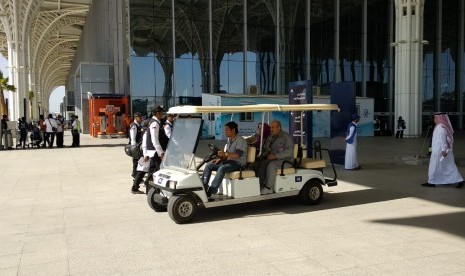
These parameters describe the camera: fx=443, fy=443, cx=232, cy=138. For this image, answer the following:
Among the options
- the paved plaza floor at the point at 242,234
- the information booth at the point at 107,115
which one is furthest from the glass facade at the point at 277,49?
the paved plaza floor at the point at 242,234

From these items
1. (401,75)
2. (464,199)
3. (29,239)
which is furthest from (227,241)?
(401,75)

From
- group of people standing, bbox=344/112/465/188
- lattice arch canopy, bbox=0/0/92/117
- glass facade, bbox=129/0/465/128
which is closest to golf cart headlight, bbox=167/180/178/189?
group of people standing, bbox=344/112/465/188

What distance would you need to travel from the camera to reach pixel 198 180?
22.9ft

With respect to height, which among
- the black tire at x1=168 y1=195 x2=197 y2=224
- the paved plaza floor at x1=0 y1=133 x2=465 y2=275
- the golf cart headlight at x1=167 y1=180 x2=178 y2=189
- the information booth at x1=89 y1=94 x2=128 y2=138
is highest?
the information booth at x1=89 y1=94 x2=128 y2=138

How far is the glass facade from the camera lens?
106 ft

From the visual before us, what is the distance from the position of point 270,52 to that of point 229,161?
97.6 ft

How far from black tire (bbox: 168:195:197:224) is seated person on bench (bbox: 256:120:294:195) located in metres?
1.36

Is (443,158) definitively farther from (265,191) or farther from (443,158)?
(265,191)

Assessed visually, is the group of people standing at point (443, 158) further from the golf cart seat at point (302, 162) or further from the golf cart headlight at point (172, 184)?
the golf cart headlight at point (172, 184)

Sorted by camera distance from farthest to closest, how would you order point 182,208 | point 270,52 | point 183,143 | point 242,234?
point 270,52, point 183,143, point 182,208, point 242,234

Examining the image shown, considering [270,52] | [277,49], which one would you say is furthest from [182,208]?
[277,49]

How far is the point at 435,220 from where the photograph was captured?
267 inches

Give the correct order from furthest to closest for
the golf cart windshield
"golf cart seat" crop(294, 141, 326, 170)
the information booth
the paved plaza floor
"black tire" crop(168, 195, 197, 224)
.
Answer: the information booth
"golf cart seat" crop(294, 141, 326, 170)
the golf cart windshield
"black tire" crop(168, 195, 197, 224)
the paved plaza floor

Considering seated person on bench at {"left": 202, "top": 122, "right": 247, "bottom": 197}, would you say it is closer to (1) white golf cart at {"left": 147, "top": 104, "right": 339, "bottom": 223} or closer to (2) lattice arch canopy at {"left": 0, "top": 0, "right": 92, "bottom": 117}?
(1) white golf cart at {"left": 147, "top": 104, "right": 339, "bottom": 223}
